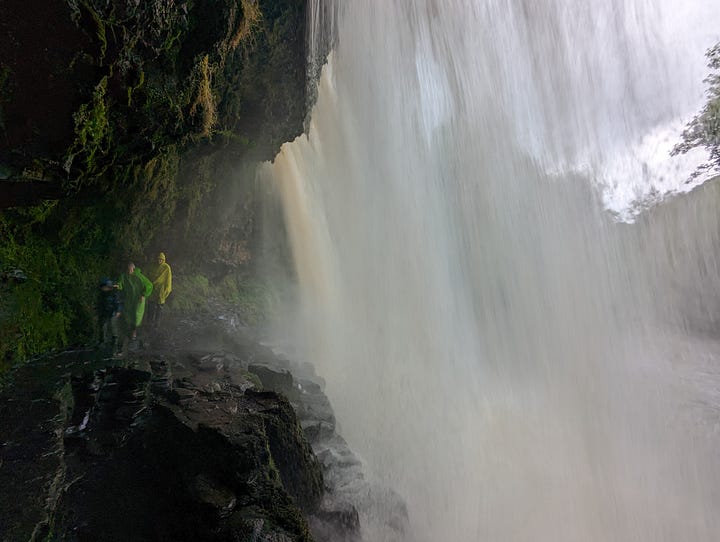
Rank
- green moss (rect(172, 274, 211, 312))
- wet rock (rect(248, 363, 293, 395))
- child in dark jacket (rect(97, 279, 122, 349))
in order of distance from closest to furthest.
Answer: child in dark jacket (rect(97, 279, 122, 349)) < wet rock (rect(248, 363, 293, 395)) < green moss (rect(172, 274, 211, 312))

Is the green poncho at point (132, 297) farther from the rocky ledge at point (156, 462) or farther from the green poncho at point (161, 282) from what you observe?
the green poncho at point (161, 282)

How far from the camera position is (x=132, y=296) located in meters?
7.25

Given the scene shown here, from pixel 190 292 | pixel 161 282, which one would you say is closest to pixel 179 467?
pixel 161 282

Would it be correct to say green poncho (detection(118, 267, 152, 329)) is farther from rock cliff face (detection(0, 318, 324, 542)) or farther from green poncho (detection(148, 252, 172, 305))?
rock cliff face (detection(0, 318, 324, 542))

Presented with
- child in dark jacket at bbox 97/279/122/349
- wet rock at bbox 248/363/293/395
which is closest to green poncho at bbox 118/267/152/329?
child in dark jacket at bbox 97/279/122/349

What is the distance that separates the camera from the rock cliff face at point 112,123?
4.57 meters

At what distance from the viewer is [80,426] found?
13.9ft

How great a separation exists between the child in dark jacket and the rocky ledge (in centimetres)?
69

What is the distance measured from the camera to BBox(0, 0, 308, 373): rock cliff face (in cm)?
457

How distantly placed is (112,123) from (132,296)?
297 centimetres

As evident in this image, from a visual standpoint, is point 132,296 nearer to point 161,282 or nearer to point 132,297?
point 132,297

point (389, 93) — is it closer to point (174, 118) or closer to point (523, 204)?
point (523, 204)

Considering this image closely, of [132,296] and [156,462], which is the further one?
[132,296]

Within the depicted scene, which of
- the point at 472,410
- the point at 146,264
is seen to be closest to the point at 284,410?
the point at 146,264
